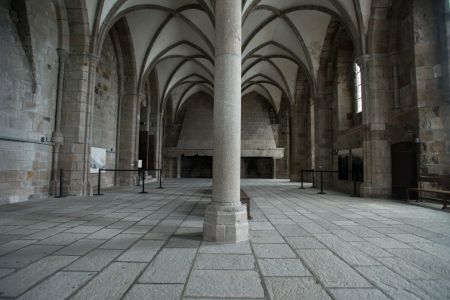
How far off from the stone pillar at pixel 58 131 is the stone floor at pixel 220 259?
11.5 feet

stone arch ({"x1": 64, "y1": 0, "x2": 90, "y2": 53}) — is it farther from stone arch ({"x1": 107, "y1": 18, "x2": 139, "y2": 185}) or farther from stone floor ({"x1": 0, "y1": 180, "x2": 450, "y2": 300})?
stone floor ({"x1": 0, "y1": 180, "x2": 450, "y2": 300})

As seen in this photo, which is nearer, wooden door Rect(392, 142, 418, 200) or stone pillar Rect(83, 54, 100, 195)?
wooden door Rect(392, 142, 418, 200)

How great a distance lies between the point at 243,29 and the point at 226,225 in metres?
11.5

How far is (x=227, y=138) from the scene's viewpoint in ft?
11.8

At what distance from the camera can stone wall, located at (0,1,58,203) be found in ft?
21.1

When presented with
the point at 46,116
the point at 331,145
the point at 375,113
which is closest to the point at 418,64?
the point at 375,113

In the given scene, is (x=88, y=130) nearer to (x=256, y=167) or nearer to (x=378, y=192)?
(x=378, y=192)

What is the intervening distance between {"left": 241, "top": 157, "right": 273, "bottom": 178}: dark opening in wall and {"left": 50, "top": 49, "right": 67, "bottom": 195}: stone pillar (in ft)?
54.4

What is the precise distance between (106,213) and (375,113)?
867 centimetres

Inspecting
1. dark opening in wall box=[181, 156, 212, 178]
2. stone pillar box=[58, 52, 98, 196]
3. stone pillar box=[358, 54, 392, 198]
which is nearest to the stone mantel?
dark opening in wall box=[181, 156, 212, 178]

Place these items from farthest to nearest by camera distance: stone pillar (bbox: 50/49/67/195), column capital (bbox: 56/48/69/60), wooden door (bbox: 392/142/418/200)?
column capital (bbox: 56/48/69/60) < stone pillar (bbox: 50/49/67/195) < wooden door (bbox: 392/142/418/200)

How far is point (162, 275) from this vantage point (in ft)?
7.64

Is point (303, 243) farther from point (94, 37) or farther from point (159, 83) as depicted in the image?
point (159, 83)

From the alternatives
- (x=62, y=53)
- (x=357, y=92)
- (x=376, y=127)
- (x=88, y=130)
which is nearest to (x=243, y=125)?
(x=357, y=92)
